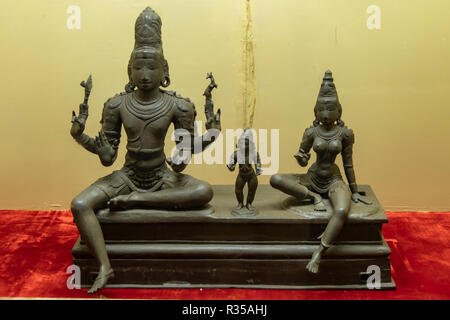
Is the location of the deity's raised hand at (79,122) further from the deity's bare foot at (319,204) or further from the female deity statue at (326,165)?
the deity's bare foot at (319,204)

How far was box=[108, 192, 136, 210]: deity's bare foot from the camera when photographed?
3.93 meters

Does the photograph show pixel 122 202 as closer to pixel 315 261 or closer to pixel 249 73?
pixel 315 261

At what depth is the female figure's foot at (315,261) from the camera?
382 centimetres

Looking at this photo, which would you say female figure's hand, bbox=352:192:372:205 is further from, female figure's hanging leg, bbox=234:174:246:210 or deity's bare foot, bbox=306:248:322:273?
female figure's hanging leg, bbox=234:174:246:210

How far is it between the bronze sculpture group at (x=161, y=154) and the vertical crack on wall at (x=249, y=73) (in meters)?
0.99

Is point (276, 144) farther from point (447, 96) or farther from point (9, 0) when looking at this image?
point (9, 0)

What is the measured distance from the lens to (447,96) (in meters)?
5.04

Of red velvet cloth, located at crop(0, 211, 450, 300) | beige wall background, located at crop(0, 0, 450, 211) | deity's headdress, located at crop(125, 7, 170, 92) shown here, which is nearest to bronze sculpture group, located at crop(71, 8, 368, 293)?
deity's headdress, located at crop(125, 7, 170, 92)

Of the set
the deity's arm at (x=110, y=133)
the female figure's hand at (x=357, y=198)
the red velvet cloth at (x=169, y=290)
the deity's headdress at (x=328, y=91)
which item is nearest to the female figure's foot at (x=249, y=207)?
the red velvet cloth at (x=169, y=290)

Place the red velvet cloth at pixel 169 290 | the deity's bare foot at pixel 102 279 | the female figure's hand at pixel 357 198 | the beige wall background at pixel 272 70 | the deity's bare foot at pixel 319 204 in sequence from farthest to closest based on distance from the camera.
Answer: the beige wall background at pixel 272 70, the female figure's hand at pixel 357 198, the deity's bare foot at pixel 319 204, the red velvet cloth at pixel 169 290, the deity's bare foot at pixel 102 279

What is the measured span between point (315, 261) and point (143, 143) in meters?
1.33

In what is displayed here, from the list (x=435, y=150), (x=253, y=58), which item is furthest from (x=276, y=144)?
(x=435, y=150)

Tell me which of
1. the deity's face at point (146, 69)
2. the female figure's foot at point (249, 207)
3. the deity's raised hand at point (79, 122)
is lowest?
the female figure's foot at point (249, 207)

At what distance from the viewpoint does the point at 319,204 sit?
4043mm
